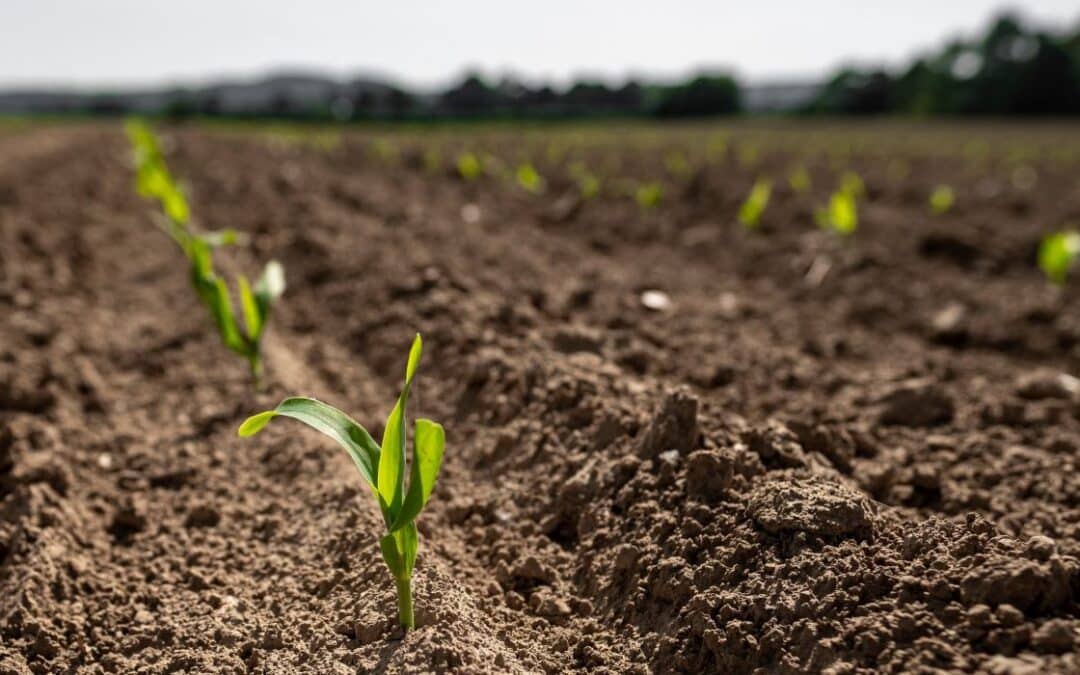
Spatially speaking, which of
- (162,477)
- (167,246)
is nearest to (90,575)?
(162,477)

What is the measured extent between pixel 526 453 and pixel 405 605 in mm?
856

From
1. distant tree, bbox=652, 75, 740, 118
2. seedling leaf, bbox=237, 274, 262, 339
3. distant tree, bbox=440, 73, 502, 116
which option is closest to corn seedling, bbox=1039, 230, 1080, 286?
seedling leaf, bbox=237, 274, 262, 339

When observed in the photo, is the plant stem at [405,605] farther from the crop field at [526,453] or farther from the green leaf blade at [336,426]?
the green leaf blade at [336,426]

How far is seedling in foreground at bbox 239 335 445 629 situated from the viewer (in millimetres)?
1529

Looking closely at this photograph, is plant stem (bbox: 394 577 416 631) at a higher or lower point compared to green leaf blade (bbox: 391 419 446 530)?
lower

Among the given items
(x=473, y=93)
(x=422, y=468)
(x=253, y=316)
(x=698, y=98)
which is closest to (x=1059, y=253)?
(x=253, y=316)

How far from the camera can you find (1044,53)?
4334 centimetres

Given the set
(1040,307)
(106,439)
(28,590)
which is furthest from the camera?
(1040,307)

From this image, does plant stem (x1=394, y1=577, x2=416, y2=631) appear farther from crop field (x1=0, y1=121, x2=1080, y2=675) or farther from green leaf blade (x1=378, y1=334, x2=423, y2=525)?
green leaf blade (x1=378, y1=334, x2=423, y2=525)

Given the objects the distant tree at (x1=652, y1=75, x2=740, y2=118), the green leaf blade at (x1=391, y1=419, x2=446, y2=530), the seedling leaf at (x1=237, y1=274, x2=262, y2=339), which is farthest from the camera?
the distant tree at (x1=652, y1=75, x2=740, y2=118)

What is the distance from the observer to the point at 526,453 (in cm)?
247

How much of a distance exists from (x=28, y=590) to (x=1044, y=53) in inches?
2050

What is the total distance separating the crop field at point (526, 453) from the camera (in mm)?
1608

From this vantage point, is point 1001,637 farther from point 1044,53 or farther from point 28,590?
point 1044,53
